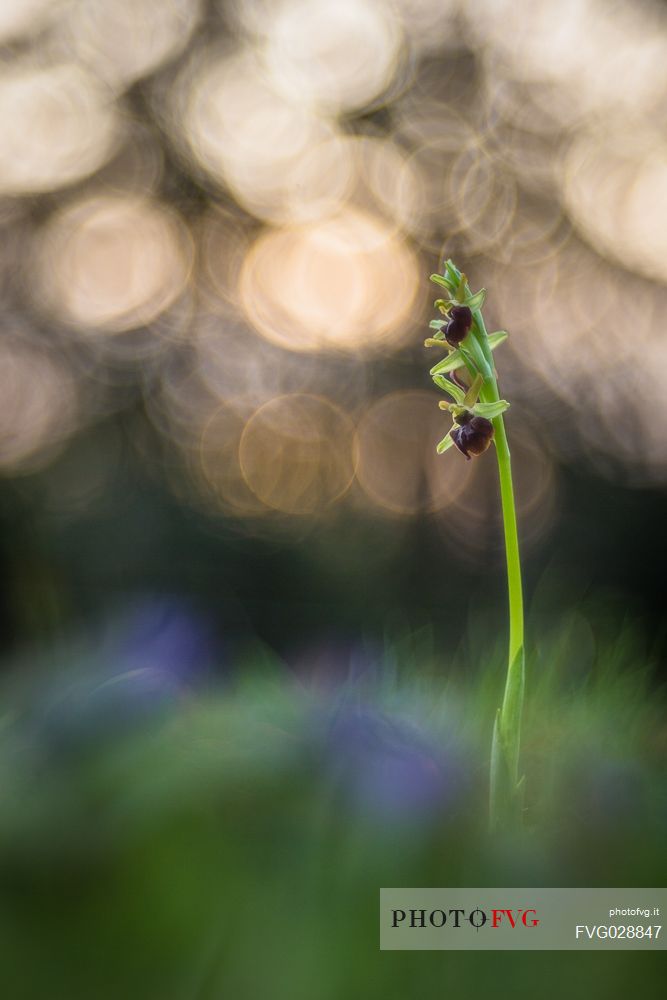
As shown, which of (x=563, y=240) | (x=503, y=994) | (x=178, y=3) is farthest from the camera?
(x=178, y=3)

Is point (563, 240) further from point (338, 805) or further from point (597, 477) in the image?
point (338, 805)

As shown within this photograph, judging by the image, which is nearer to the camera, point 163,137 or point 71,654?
point 71,654

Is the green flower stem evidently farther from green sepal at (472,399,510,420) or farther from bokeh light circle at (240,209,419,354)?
bokeh light circle at (240,209,419,354)

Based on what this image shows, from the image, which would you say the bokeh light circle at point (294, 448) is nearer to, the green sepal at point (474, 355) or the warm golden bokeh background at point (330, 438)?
the warm golden bokeh background at point (330, 438)

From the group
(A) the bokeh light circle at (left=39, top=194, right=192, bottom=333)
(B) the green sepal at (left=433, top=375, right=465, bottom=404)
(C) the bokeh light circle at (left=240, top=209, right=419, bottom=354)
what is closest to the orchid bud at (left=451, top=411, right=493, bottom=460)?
(B) the green sepal at (left=433, top=375, right=465, bottom=404)

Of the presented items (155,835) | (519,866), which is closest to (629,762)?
(519,866)

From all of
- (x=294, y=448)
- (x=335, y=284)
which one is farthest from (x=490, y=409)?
(x=294, y=448)

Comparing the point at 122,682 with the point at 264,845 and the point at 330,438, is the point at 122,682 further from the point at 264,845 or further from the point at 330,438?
the point at 330,438
